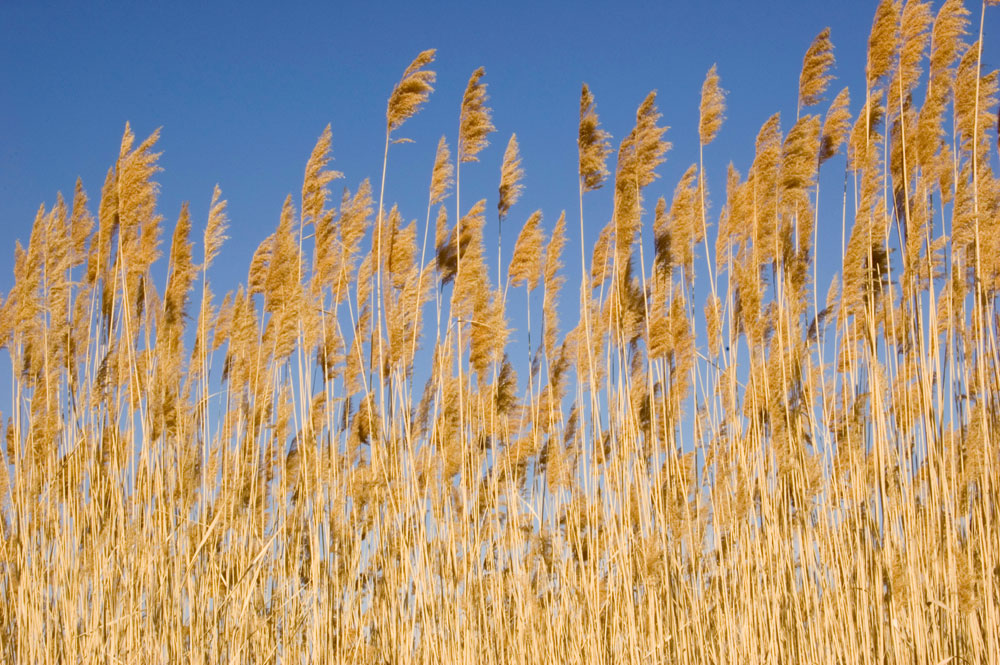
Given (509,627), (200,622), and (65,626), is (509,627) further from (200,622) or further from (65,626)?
(65,626)

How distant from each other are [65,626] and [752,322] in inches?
130

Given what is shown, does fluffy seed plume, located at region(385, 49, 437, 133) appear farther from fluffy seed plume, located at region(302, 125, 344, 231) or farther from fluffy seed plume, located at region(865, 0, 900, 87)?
fluffy seed plume, located at region(865, 0, 900, 87)

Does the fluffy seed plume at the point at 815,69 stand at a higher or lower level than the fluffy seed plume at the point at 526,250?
higher

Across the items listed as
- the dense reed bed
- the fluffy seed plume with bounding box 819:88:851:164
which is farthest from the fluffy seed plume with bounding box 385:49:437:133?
the fluffy seed plume with bounding box 819:88:851:164

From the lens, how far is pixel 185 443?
13.5 ft

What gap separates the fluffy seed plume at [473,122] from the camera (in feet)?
14.5

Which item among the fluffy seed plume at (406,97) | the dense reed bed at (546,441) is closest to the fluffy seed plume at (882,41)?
the dense reed bed at (546,441)

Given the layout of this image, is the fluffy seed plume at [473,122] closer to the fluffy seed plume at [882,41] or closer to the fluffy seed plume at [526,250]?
the fluffy seed plume at [526,250]

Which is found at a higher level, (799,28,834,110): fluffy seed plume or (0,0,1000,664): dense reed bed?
(799,28,834,110): fluffy seed plume

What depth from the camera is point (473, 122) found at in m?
4.46

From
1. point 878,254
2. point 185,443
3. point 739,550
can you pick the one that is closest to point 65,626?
point 185,443

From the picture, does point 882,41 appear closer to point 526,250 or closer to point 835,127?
point 835,127

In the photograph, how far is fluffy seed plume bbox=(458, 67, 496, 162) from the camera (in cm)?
441

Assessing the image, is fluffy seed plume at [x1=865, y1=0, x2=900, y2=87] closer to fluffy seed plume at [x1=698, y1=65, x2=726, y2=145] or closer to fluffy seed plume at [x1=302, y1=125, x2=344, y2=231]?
fluffy seed plume at [x1=698, y1=65, x2=726, y2=145]
